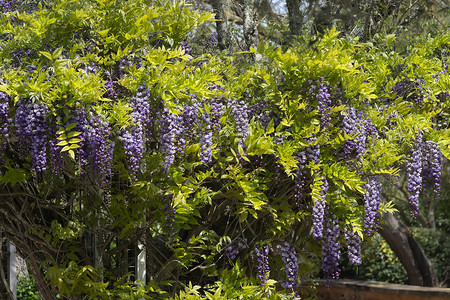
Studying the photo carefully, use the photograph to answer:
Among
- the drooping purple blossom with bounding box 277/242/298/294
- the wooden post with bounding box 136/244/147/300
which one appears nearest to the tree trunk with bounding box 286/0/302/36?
the drooping purple blossom with bounding box 277/242/298/294

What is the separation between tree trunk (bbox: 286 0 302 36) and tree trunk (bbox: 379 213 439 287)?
12.4 feet

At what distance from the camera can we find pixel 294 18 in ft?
17.2

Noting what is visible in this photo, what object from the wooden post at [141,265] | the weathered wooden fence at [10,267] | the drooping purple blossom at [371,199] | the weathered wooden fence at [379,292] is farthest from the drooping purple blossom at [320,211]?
the weathered wooden fence at [10,267]

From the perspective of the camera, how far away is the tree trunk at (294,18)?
520cm

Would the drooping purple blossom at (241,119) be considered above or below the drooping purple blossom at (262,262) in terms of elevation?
above

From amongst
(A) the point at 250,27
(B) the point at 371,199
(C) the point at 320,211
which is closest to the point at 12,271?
(A) the point at 250,27

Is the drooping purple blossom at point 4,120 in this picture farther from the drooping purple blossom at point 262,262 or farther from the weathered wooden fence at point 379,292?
the weathered wooden fence at point 379,292

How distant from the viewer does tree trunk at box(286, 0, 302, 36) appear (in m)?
5.20

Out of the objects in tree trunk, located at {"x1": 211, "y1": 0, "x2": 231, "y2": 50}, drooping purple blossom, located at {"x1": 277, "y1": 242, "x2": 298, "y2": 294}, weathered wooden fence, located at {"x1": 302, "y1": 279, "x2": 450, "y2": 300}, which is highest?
tree trunk, located at {"x1": 211, "y1": 0, "x2": 231, "y2": 50}

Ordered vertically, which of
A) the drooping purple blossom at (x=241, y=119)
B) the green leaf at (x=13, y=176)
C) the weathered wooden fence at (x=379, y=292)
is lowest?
the weathered wooden fence at (x=379, y=292)

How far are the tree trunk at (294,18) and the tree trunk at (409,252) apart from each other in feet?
12.4

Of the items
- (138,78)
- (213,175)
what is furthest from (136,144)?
(213,175)

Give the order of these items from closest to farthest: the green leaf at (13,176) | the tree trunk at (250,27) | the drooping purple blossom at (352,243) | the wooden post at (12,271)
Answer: the green leaf at (13,176) < the drooping purple blossom at (352,243) < the tree trunk at (250,27) < the wooden post at (12,271)

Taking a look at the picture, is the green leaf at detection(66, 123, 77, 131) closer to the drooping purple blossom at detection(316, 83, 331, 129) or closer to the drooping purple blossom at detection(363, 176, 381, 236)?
the drooping purple blossom at detection(316, 83, 331, 129)
